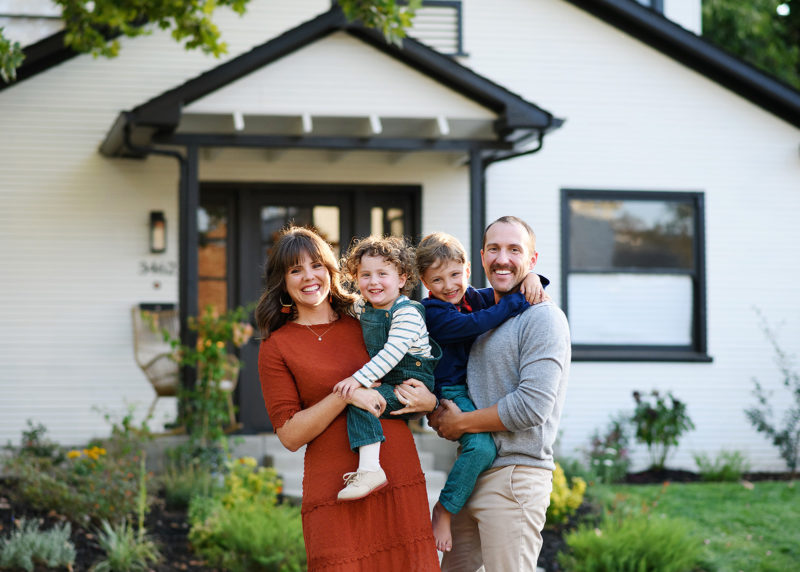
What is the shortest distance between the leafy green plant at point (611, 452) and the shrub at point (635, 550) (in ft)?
6.52

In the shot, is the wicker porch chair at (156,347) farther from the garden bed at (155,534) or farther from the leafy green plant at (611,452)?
the leafy green plant at (611,452)

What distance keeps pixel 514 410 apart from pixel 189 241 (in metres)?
5.11

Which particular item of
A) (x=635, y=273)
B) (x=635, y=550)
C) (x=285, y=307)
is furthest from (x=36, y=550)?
(x=635, y=273)

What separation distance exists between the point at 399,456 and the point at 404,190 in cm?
634

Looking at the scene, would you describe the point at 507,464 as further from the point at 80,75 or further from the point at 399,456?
the point at 80,75

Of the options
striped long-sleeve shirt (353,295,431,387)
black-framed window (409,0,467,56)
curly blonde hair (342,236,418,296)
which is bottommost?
striped long-sleeve shirt (353,295,431,387)

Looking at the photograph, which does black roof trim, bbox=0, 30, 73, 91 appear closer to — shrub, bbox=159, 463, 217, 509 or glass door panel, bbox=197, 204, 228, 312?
glass door panel, bbox=197, 204, 228, 312

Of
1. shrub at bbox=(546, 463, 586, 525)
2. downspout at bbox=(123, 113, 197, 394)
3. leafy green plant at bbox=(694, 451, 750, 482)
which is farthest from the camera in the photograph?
leafy green plant at bbox=(694, 451, 750, 482)

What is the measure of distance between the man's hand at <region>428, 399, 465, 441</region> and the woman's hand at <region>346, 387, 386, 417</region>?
0.29 m

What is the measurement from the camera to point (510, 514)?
9.73 feet

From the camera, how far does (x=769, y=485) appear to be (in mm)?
8023

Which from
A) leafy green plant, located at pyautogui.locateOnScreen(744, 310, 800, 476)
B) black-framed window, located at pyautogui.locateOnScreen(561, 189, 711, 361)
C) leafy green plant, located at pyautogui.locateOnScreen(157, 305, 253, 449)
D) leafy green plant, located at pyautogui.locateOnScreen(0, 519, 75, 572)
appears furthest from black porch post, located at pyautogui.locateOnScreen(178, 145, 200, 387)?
leafy green plant, located at pyautogui.locateOnScreen(744, 310, 800, 476)

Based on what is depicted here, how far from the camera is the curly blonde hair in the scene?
2982 millimetres

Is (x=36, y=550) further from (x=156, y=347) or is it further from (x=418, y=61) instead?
(x=418, y=61)
